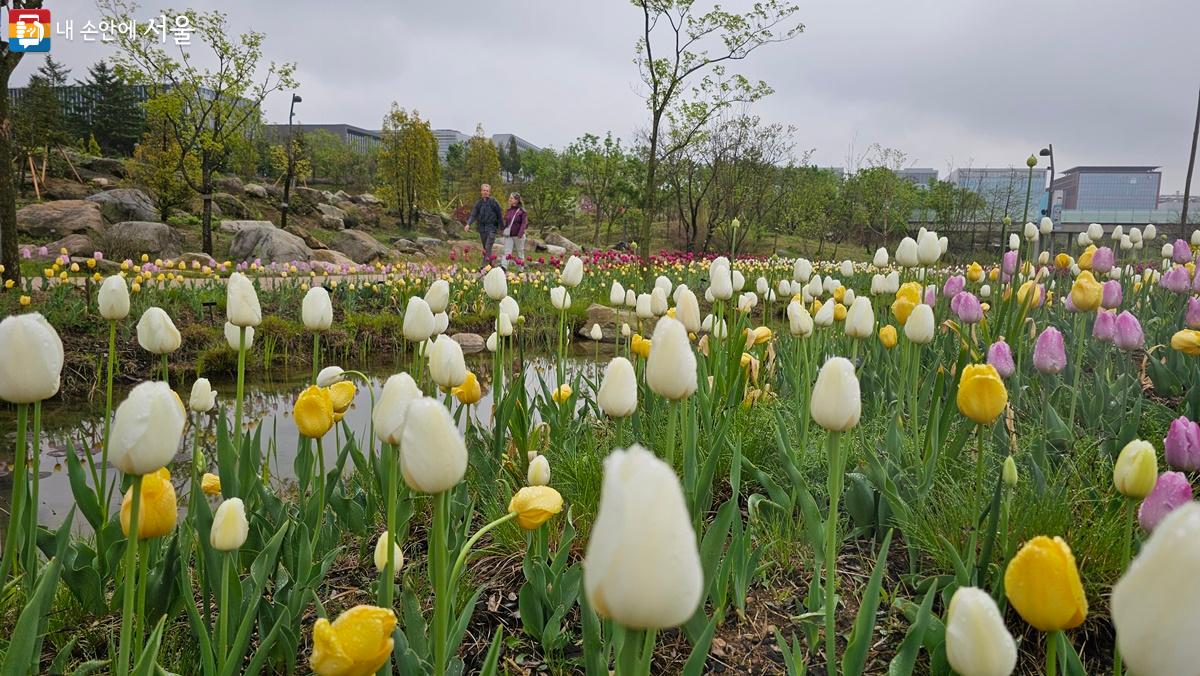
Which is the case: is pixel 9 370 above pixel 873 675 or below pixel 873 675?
above

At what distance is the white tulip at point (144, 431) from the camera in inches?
37.8

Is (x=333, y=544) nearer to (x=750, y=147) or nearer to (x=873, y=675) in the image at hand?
(x=873, y=675)

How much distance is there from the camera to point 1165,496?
1236mm

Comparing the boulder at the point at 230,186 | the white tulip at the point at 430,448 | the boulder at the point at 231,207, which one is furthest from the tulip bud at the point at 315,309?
the boulder at the point at 230,186

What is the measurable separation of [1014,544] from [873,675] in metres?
0.45

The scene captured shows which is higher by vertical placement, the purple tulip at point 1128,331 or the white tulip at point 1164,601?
the purple tulip at point 1128,331

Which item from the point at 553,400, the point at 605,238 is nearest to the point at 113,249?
the point at 553,400

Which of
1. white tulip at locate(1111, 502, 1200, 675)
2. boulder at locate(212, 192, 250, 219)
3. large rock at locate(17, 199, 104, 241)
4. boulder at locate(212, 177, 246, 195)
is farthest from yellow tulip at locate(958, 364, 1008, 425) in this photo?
boulder at locate(212, 177, 246, 195)

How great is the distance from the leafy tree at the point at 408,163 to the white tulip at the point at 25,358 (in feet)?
101

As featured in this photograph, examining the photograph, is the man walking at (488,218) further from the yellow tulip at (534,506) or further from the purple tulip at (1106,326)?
the yellow tulip at (534,506)

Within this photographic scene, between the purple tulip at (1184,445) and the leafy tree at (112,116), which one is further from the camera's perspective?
the leafy tree at (112,116)

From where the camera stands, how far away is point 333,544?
1981 millimetres

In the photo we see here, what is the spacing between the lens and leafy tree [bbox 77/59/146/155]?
3469 centimetres

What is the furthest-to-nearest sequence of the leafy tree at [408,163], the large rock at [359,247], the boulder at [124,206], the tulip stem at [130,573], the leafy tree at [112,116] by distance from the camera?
the leafy tree at [112,116], the leafy tree at [408,163], the large rock at [359,247], the boulder at [124,206], the tulip stem at [130,573]
